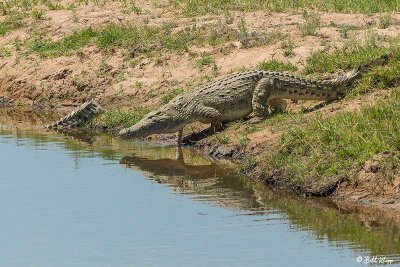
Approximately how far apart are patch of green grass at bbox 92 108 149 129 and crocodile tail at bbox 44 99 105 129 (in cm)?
12

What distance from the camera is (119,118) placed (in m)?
17.6

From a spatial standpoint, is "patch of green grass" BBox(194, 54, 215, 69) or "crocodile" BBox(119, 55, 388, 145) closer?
"crocodile" BBox(119, 55, 388, 145)

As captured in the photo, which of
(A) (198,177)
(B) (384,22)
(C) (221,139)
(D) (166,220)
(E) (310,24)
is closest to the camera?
(D) (166,220)

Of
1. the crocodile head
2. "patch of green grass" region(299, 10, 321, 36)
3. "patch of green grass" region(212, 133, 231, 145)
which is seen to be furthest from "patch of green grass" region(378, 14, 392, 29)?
the crocodile head

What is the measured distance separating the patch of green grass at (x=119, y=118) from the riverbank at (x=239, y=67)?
0.09 ft

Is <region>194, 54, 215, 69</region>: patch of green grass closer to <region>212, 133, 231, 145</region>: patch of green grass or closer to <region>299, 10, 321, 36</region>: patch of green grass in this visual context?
<region>299, 10, 321, 36</region>: patch of green grass

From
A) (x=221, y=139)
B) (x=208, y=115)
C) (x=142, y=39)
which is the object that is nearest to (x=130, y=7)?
(x=142, y=39)

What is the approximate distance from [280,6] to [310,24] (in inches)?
76.2

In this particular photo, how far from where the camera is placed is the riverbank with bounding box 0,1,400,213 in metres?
12.6

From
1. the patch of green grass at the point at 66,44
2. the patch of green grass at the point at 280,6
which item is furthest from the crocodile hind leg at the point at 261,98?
the patch of green grass at the point at 66,44

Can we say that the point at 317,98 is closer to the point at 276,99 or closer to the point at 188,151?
the point at 276,99

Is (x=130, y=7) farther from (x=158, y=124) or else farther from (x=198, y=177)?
(x=198, y=177)

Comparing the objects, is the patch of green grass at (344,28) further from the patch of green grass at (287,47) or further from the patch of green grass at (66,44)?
the patch of green grass at (66,44)

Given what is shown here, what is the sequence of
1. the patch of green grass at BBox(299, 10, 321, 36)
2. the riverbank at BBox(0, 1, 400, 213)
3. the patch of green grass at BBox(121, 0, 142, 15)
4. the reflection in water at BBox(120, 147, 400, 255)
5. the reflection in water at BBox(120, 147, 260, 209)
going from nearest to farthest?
1. the reflection in water at BBox(120, 147, 400, 255)
2. the riverbank at BBox(0, 1, 400, 213)
3. the reflection in water at BBox(120, 147, 260, 209)
4. the patch of green grass at BBox(299, 10, 321, 36)
5. the patch of green grass at BBox(121, 0, 142, 15)
